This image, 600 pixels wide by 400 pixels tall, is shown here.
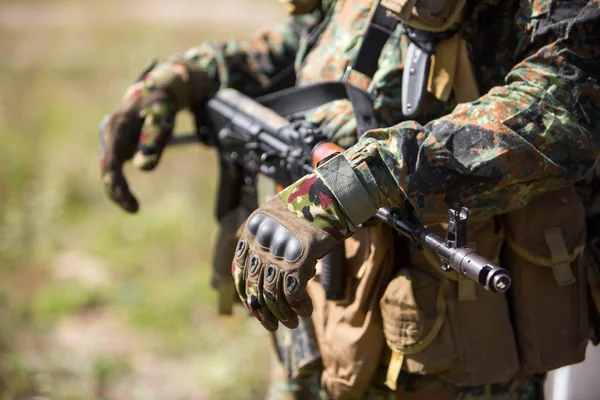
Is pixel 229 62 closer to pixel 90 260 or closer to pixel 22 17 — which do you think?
pixel 90 260

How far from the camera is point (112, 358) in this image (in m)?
3.86

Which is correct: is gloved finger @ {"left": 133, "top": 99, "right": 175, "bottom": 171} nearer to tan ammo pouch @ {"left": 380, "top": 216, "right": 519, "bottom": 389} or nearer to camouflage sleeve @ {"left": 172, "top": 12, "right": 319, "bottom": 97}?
camouflage sleeve @ {"left": 172, "top": 12, "right": 319, "bottom": 97}

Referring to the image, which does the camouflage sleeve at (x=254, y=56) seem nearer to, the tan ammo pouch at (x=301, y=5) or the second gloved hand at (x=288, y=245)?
the tan ammo pouch at (x=301, y=5)

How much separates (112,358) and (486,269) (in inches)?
113

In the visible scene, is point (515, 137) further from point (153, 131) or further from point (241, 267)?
point (153, 131)

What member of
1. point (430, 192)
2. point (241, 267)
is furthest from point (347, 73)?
point (241, 267)

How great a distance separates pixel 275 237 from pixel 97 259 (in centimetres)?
378

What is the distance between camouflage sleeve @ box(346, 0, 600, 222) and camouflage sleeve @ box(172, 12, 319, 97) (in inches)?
43.1

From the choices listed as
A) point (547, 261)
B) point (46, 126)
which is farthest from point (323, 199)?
point (46, 126)

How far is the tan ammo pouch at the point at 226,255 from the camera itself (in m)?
2.50

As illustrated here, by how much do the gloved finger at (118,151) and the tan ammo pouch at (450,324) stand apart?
960 mm

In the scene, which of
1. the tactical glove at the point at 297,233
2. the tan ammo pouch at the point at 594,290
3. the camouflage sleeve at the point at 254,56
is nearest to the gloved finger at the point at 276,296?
the tactical glove at the point at 297,233

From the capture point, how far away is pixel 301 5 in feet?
7.56

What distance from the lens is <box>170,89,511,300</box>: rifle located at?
1.45m
